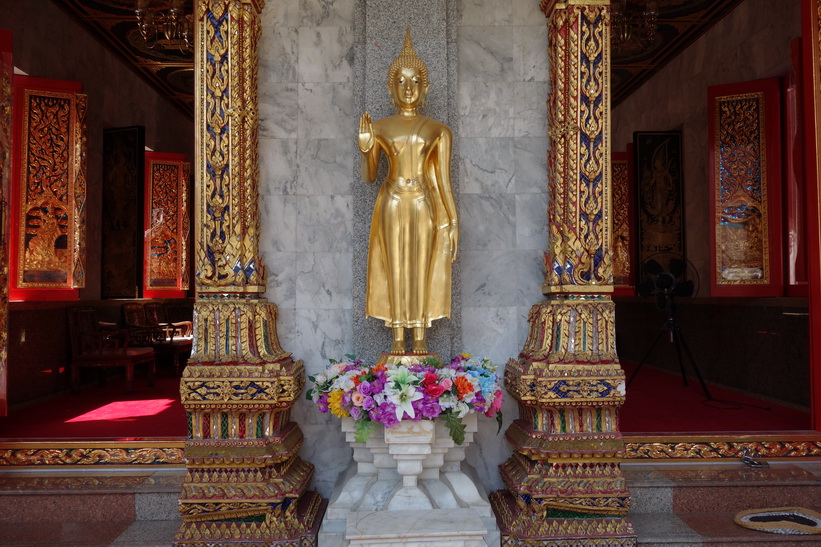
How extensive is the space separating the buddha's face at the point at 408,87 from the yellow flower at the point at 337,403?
1.68 m

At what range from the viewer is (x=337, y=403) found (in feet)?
11.4

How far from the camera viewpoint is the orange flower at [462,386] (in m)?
3.43

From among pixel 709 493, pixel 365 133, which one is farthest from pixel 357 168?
pixel 709 493

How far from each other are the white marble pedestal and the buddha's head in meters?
1.82

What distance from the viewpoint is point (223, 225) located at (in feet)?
12.3

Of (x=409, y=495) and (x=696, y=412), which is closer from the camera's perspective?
(x=409, y=495)

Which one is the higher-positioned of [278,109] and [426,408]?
[278,109]

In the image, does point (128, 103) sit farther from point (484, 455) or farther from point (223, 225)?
point (484, 455)

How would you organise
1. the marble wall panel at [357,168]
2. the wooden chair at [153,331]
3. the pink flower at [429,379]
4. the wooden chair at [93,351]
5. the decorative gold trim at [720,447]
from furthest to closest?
the wooden chair at [153,331] < the wooden chair at [93,351] < the decorative gold trim at [720,447] < the marble wall panel at [357,168] < the pink flower at [429,379]

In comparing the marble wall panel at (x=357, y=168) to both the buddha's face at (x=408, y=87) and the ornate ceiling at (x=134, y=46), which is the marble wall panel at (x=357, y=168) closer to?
the buddha's face at (x=408, y=87)

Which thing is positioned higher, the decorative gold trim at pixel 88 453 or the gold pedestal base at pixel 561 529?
the decorative gold trim at pixel 88 453

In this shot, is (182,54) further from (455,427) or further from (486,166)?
(455,427)

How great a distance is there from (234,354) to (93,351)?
431cm

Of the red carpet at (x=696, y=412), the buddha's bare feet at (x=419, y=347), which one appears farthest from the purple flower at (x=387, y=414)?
the red carpet at (x=696, y=412)
